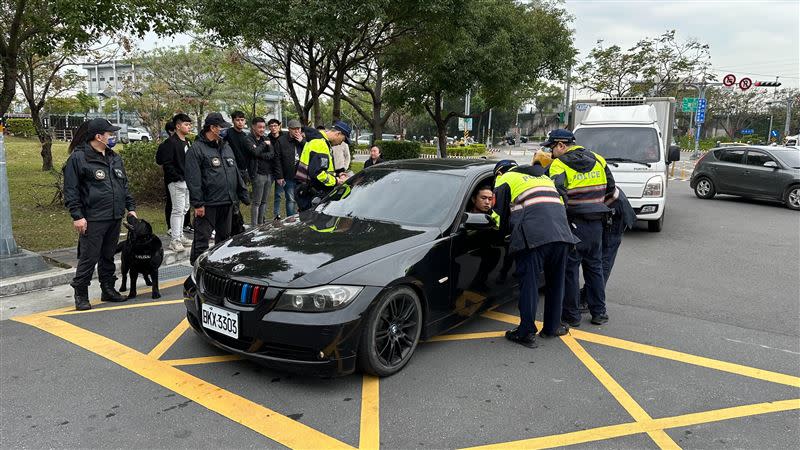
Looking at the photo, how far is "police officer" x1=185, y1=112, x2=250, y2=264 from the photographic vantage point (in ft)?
18.3

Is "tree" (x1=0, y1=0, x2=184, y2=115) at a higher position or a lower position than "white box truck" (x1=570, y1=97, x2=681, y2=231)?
higher

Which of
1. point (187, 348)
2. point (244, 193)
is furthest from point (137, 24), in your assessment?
point (187, 348)

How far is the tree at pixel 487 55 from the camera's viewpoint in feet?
51.7

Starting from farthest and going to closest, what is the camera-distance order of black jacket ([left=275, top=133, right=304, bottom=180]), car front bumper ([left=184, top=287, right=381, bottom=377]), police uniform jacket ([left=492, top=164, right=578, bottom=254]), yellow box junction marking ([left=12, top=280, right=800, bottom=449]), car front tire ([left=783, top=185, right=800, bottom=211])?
1. car front tire ([left=783, top=185, right=800, bottom=211])
2. black jacket ([left=275, top=133, right=304, bottom=180])
3. police uniform jacket ([left=492, top=164, right=578, bottom=254])
4. car front bumper ([left=184, top=287, right=381, bottom=377])
5. yellow box junction marking ([left=12, top=280, right=800, bottom=449])

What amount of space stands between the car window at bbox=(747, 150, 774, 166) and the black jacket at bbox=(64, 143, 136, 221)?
1404cm

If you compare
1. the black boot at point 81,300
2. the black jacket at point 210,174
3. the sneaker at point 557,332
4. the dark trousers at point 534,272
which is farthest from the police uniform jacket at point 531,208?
the black boot at point 81,300

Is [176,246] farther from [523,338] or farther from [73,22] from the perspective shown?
[523,338]

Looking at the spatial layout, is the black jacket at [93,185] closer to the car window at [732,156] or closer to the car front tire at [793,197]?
the car front tire at [793,197]

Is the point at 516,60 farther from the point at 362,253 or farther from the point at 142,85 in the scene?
the point at 142,85

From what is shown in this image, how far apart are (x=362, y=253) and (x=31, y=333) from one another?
3049mm

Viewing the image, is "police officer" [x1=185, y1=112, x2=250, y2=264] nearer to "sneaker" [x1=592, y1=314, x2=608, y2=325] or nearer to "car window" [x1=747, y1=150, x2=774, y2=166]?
"sneaker" [x1=592, y1=314, x2=608, y2=325]

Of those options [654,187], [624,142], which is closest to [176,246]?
[654,187]

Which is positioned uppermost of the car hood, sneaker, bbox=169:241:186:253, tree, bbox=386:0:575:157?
tree, bbox=386:0:575:157

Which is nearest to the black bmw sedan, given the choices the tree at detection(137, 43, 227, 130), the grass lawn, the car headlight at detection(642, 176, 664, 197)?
the grass lawn
